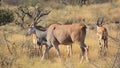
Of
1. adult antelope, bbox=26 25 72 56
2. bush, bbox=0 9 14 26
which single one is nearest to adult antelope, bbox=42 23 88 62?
adult antelope, bbox=26 25 72 56

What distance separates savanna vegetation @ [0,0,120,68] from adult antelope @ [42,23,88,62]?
0.52 m

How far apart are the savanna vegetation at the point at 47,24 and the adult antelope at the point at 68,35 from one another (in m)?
0.52

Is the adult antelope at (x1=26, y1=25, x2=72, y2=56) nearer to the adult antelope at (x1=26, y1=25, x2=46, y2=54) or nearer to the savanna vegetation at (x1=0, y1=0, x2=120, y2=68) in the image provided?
the adult antelope at (x1=26, y1=25, x2=46, y2=54)

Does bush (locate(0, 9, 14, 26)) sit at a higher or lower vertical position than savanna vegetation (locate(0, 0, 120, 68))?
higher

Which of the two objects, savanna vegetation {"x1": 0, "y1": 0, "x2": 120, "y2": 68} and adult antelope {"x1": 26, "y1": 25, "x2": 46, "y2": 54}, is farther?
adult antelope {"x1": 26, "y1": 25, "x2": 46, "y2": 54}

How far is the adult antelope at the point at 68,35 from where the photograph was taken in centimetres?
1205

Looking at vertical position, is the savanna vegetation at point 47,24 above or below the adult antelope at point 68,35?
below

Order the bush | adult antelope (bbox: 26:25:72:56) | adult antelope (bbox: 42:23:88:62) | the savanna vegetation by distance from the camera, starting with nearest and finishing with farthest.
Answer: the savanna vegetation
adult antelope (bbox: 42:23:88:62)
adult antelope (bbox: 26:25:72:56)
the bush

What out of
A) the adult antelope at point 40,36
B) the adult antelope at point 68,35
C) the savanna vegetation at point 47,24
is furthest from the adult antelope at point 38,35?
the adult antelope at point 68,35

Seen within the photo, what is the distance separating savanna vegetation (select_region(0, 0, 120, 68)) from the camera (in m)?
10.2

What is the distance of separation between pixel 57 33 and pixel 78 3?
2631 centimetres

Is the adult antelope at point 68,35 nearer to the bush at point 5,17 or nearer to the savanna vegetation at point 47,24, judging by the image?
the savanna vegetation at point 47,24

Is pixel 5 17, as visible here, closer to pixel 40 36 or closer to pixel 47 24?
pixel 47 24

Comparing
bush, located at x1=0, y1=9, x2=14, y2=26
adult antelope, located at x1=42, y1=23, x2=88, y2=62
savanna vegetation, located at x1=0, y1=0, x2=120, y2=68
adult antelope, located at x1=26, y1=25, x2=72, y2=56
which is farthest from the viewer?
bush, located at x1=0, y1=9, x2=14, y2=26
